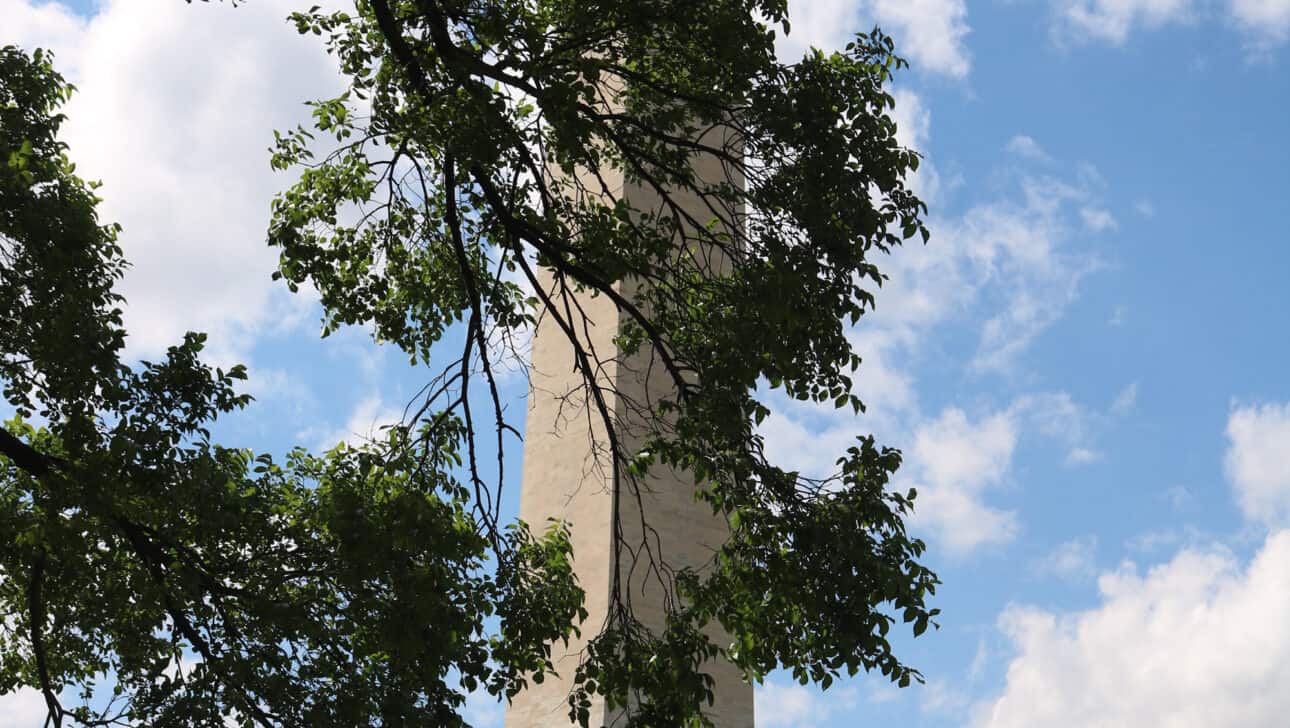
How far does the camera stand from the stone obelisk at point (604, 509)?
15016 millimetres

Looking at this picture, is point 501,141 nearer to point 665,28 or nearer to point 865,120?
point 665,28

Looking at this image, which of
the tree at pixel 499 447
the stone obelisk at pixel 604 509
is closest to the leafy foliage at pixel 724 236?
the tree at pixel 499 447

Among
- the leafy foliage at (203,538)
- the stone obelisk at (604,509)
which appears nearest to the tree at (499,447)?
the leafy foliage at (203,538)

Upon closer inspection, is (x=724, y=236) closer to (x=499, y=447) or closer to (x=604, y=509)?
(x=499, y=447)

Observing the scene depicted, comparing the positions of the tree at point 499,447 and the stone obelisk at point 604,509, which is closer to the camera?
the tree at point 499,447

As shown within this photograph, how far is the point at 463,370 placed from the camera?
31.1 ft

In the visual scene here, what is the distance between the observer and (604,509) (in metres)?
15.3

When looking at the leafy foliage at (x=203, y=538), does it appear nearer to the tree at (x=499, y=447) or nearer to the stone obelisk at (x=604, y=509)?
the tree at (x=499, y=447)

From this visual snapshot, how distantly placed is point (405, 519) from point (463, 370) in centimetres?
175

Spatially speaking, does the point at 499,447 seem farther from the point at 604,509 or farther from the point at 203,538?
the point at 604,509

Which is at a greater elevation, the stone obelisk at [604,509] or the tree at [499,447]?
the stone obelisk at [604,509]

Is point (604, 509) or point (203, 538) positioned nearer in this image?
point (203, 538)

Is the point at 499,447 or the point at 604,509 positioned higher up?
the point at 604,509

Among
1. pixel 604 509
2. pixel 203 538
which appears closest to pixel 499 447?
pixel 203 538
